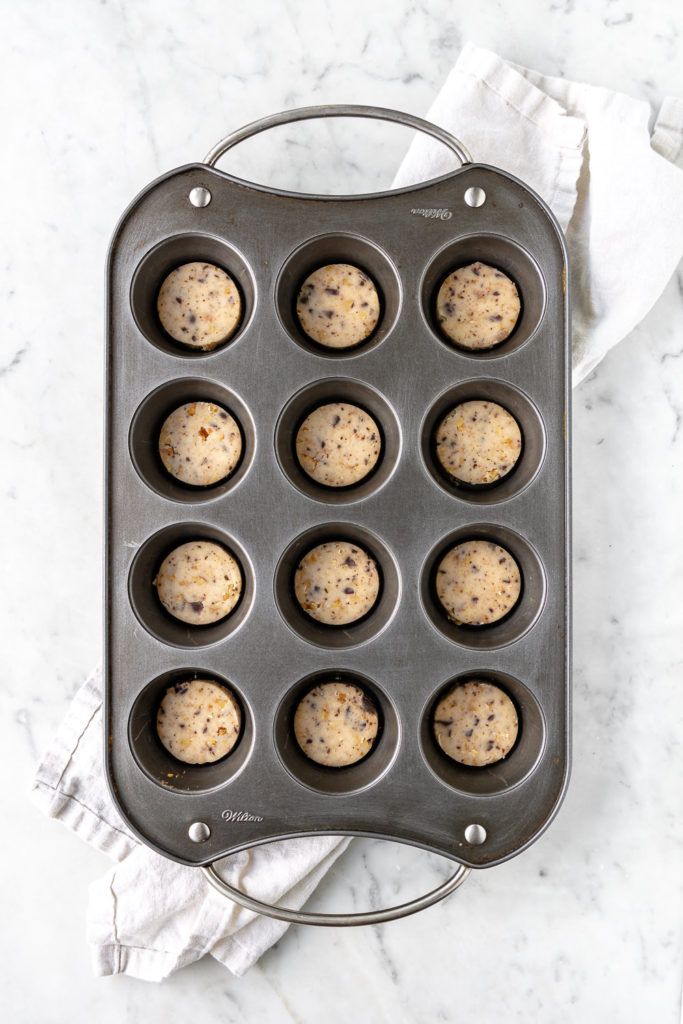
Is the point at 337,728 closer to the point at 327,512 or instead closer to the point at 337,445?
the point at 327,512

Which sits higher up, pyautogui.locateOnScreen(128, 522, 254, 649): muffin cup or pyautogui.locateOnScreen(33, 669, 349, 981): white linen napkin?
pyautogui.locateOnScreen(128, 522, 254, 649): muffin cup

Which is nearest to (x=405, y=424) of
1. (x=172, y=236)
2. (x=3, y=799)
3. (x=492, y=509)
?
(x=492, y=509)

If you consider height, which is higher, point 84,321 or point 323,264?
point 323,264

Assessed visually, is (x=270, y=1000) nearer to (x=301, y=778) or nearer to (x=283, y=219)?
(x=301, y=778)

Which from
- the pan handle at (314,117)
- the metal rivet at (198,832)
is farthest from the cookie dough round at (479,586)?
the pan handle at (314,117)

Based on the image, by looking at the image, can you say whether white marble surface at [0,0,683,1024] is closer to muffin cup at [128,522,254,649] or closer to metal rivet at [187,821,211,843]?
muffin cup at [128,522,254,649]

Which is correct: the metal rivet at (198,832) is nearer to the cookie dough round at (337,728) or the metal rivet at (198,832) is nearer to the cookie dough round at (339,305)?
the cookie dough round at (337,728)

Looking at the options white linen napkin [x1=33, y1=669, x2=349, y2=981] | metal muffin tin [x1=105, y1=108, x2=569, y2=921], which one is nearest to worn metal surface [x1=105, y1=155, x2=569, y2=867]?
metal muffin tin [x1=105, y1=108, x2=569, y2=921]
